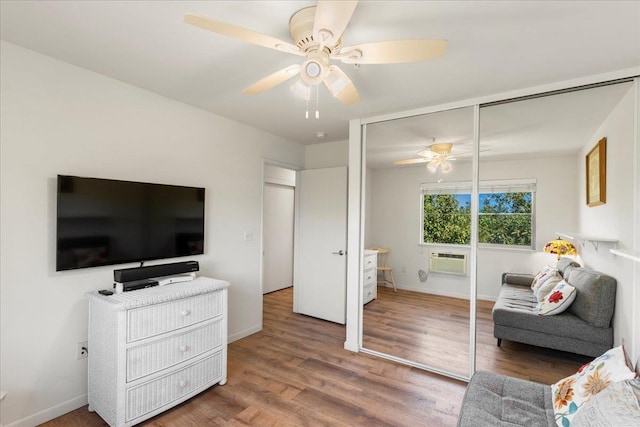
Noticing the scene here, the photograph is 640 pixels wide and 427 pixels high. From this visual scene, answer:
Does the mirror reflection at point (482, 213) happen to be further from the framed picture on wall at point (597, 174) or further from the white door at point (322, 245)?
the white door at point (322, 245)

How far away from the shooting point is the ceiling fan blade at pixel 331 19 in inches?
45.1

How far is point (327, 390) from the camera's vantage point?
2.42 m

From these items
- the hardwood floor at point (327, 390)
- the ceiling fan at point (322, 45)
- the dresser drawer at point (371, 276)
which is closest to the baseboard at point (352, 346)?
the hardwood floor at point (327, 390)

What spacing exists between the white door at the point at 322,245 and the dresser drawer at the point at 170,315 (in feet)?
5.81

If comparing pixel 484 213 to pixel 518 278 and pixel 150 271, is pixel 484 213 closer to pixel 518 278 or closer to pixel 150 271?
pixel 518 278

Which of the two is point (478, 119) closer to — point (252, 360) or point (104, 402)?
point (252, 360)

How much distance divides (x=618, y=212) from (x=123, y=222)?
3551 millimetres

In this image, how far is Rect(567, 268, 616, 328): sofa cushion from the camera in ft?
6.87

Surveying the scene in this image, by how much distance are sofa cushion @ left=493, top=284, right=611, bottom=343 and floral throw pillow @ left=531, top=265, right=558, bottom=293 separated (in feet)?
0.21

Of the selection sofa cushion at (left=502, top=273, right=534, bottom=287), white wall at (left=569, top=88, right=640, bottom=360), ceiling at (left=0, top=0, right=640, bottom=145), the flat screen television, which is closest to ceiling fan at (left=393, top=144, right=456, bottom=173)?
ceiling at (left=0, top=0, right=640, bottom=145)

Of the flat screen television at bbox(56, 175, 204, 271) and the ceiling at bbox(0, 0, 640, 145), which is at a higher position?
the ceiling at bbox(0, 0, 640, 145)

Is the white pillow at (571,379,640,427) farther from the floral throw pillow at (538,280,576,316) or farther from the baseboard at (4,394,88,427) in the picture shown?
the baseboard at (4,394,88,427)

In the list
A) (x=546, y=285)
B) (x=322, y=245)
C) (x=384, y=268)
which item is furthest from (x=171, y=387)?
(x=546, y=285)

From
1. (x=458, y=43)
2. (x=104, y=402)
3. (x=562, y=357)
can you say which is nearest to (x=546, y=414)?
(x=562, y=357)
